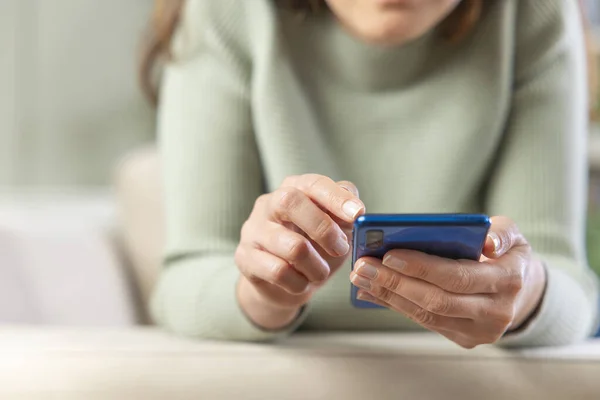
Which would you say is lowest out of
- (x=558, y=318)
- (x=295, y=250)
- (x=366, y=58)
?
Answer: (x=558, y=318)

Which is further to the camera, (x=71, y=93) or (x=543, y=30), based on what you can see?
(x=71, y=93)

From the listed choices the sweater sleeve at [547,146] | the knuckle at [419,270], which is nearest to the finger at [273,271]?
the knuckle at [419,270]

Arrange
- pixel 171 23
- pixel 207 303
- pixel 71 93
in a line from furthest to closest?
pixel 71 93 < pixel 171 23 < pixel 207 303

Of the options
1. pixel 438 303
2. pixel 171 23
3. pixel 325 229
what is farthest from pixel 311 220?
pixel 171 23

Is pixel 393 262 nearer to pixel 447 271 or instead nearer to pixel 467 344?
pixel 447 271

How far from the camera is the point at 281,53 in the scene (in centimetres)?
93

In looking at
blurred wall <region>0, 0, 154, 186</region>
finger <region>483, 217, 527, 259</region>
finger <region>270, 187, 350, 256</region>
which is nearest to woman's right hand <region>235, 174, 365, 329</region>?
finger <region>270, 187, 350, 256</region>

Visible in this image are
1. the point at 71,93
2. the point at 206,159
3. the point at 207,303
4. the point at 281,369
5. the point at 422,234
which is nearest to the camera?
the point at 422,234

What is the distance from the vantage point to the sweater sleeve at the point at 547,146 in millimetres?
902

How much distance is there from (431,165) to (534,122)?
5.0 inches

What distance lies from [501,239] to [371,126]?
358mm

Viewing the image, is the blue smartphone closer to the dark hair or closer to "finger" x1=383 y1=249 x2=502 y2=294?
"finger" x1=383 y1=249 x2=502 y2=294

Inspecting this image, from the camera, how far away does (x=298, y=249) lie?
0.62 metres

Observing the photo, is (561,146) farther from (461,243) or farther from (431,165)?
(461,243)
